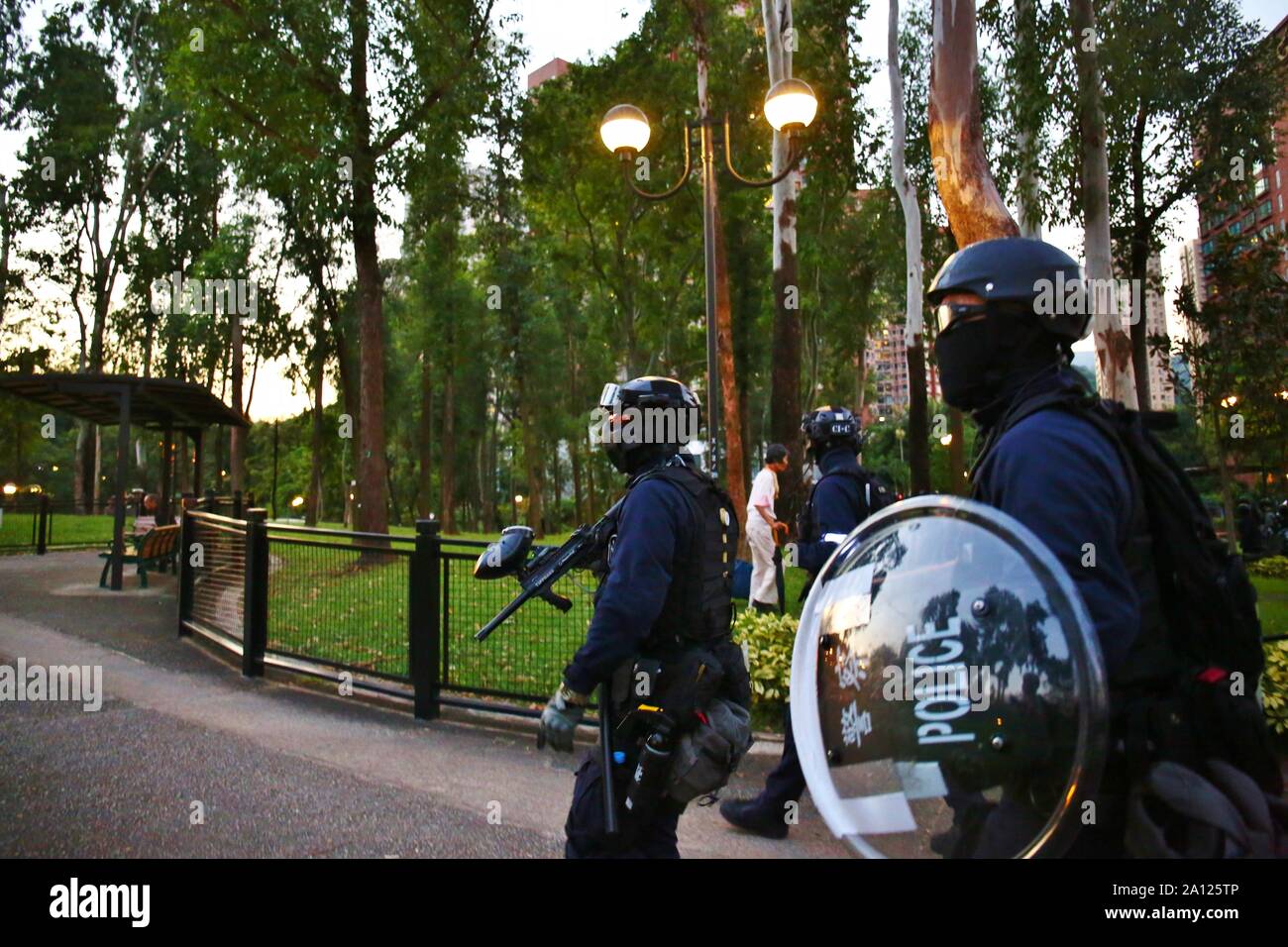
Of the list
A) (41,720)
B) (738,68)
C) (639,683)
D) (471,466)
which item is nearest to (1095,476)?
(639,683)

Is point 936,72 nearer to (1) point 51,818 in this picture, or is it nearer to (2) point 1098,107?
(2) point 1098,107

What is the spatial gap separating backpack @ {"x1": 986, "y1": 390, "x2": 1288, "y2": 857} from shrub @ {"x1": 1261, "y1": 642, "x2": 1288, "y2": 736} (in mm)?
4116

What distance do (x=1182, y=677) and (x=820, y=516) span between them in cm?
315

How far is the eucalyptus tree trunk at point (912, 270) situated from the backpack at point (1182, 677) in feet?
59.2

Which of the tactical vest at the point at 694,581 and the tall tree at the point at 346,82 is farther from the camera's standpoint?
the tall tree at the point at 346,82

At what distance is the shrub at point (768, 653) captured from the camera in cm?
589

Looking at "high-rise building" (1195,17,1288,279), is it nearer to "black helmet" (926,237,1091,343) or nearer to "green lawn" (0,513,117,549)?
"black helmet" (926,237,1091,343)

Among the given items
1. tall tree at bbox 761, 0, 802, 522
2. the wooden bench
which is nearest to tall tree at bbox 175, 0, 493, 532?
the wooden bench

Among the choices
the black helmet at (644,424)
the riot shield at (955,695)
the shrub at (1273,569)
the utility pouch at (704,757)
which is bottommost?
the shrub at (1273,569)

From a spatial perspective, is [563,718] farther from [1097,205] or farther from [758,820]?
[1097,205]

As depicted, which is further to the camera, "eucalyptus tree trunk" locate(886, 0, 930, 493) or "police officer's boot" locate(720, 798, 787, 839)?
"eucalyptus tree trunk" locate(886, 0, 930, 493)

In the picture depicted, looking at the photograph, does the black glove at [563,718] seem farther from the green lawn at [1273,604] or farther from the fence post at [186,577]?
the fence post at [186,577]

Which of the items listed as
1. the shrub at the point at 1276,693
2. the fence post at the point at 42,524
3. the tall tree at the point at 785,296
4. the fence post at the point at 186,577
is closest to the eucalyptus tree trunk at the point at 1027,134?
the tall tree at the point at 785,296

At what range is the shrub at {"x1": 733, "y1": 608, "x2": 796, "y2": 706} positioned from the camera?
232 inches
